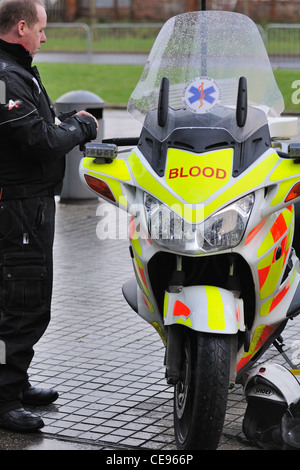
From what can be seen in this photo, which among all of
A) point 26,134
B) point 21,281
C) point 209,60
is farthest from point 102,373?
point 209,60

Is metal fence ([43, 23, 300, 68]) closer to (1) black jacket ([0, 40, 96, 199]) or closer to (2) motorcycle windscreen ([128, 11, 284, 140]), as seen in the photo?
(2) motorcycle windscreen ([128, 11, 284, 140])

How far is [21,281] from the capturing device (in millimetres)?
4578

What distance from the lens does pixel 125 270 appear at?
25.1ft

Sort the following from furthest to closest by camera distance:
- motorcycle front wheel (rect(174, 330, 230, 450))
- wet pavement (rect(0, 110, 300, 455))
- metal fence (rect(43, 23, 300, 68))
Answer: metal fence (rect(43, 23, 300, 68)) → wet pavement (rect(0, 110, 300, 455)) → motorcycle front wheel (rect(174, 330, 230, 450))

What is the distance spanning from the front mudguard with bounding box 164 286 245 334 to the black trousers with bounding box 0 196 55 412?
0.80m

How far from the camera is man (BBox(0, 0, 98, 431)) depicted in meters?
4.48

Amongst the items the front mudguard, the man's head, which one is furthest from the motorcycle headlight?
the man's head

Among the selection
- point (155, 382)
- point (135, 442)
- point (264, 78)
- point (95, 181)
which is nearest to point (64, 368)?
point (155, 382)

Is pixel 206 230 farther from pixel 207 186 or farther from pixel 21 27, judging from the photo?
pixel 21 27

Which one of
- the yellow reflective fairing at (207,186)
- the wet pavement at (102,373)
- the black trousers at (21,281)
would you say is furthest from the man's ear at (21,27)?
the wet pavement at (102,373)

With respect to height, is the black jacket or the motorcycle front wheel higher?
the black jacket

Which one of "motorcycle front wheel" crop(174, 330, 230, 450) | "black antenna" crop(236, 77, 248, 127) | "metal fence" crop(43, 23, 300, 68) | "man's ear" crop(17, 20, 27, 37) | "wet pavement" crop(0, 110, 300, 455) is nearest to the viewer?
"motorcycle front wheel" crop(174, 330, 230, 450)

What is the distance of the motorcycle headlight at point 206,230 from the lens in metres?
3.92

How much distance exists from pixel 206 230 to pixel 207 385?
23.6 inches
